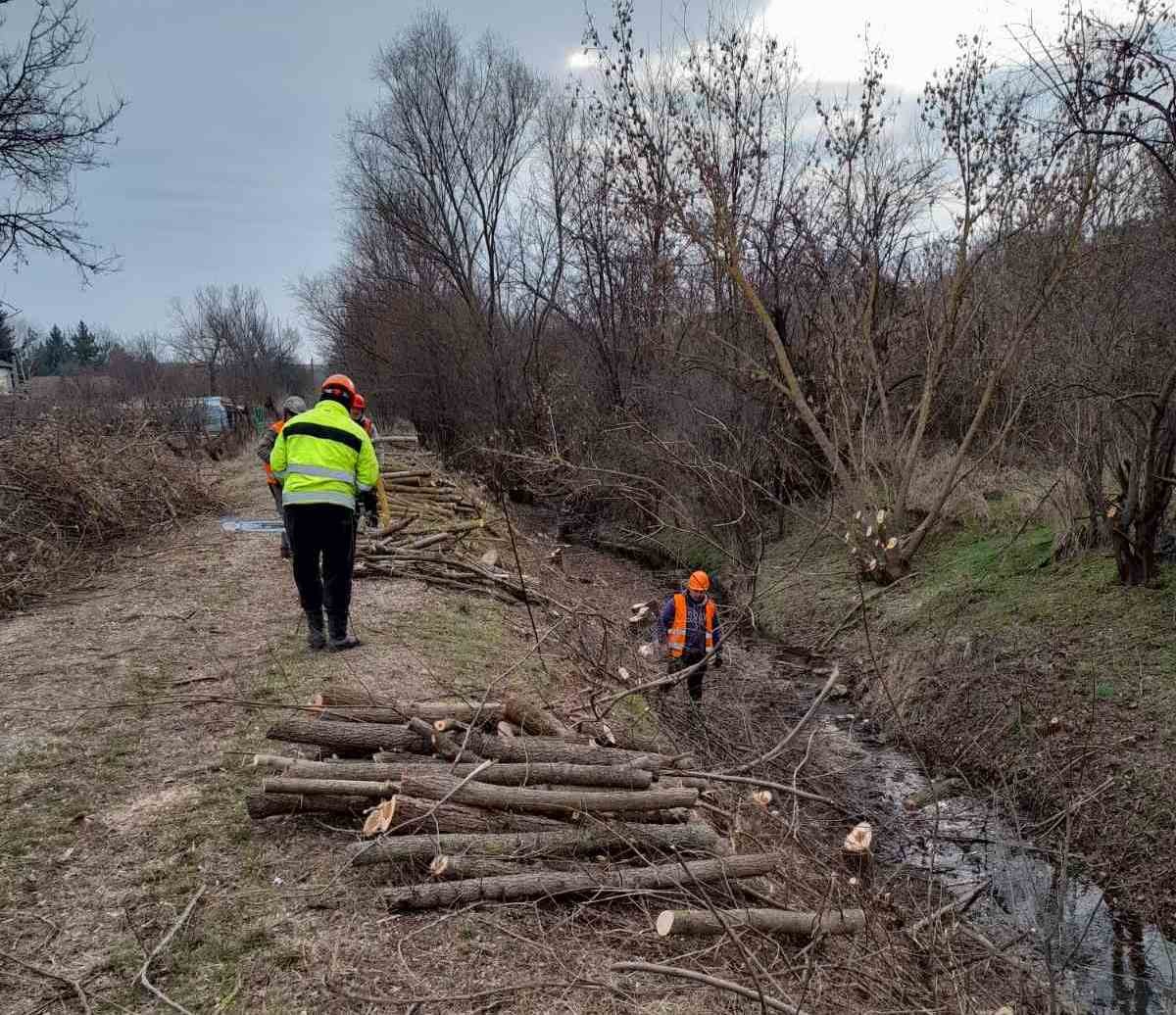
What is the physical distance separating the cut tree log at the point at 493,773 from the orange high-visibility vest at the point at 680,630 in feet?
11.3

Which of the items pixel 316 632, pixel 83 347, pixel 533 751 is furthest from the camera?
pixel 83 347

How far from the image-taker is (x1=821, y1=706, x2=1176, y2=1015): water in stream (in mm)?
4512

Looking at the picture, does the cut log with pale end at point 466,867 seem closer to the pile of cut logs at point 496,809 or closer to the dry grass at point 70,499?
the pile of cut logs at point 496,809

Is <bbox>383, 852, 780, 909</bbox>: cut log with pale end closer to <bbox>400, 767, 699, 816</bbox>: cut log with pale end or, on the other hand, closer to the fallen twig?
<bbox>400, 767, 699, 816</bbox>: cut log with pale end

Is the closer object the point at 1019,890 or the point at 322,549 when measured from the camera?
the point at 1019,890

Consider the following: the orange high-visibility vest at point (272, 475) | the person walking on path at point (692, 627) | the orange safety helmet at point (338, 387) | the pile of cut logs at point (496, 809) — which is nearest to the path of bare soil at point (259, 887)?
the pile of cut logs at point (496, 809)

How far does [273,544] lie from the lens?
10805 mm

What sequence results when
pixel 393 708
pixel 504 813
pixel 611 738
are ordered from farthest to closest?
pixel 611 738
pixel 393 708
pixel 504 813

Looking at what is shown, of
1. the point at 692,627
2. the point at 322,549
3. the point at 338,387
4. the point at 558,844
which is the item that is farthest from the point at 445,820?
the point at 692,627

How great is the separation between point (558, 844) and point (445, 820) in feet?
1.78

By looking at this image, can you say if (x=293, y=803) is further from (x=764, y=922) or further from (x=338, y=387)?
(x=338, y=387)

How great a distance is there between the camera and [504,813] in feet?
12.8

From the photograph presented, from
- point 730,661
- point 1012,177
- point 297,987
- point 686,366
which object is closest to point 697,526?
point 686,366

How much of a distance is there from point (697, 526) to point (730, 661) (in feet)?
13.8
